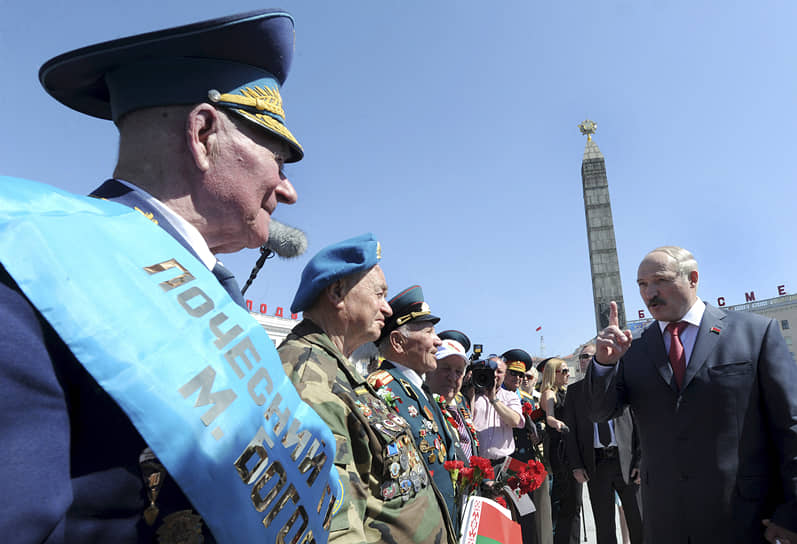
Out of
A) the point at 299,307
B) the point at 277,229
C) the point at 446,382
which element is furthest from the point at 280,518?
the point at 446,382

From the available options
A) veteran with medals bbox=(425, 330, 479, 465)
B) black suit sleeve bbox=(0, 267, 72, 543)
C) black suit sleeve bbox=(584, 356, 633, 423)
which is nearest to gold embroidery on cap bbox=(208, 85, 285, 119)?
black suit sleeve bbox=(0, 267, 72, 543)

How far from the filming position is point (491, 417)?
5.36 metres

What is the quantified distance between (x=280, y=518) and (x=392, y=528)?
1.10 m

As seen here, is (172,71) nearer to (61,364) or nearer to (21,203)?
(21,203)

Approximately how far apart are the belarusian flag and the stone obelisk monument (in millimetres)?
21841

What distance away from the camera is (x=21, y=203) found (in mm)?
653

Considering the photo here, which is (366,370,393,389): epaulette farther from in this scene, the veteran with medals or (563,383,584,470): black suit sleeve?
(563,383,584,470): black suit sleeve

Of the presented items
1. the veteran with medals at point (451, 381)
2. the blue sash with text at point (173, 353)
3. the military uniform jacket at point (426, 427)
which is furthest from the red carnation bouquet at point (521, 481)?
the blue sash with text at point (173, 353)

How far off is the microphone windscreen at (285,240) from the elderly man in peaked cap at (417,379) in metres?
0.80

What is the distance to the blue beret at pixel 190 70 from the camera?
1027mm

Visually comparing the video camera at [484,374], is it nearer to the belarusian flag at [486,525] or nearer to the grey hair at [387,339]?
the grey hair at [387,339]

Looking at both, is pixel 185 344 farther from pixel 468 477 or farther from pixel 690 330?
pixel 690 330

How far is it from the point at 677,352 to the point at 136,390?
313 cm

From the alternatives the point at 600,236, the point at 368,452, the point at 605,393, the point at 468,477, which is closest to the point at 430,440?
the point at 468,477
